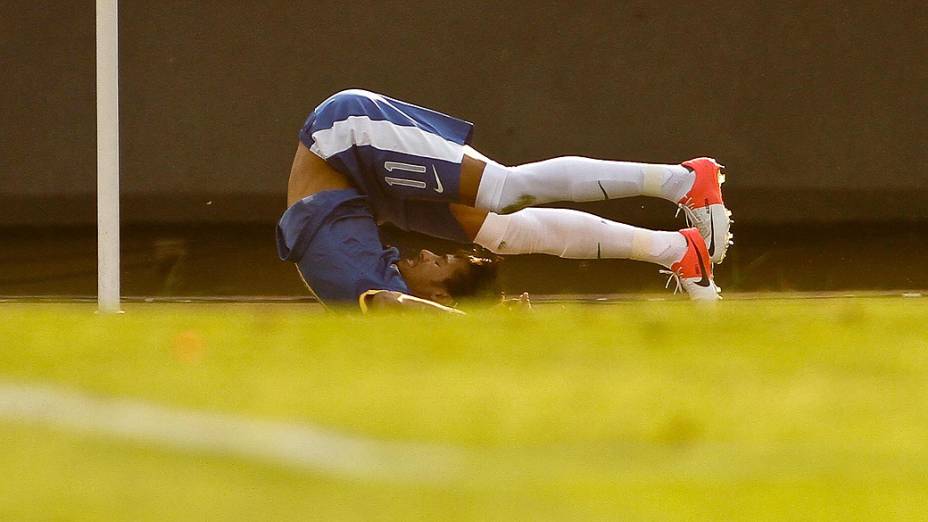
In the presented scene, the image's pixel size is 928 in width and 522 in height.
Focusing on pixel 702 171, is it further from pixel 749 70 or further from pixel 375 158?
pixel 749 70

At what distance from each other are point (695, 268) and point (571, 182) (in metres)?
0.31

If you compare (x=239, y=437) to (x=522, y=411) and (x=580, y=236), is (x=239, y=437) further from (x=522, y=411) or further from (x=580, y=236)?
(x=580, y=236)

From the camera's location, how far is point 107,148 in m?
2.43

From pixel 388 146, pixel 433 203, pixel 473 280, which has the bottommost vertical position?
pixel 473 280

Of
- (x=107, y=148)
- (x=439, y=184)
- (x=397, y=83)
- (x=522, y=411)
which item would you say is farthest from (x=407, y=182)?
(x=397, y=83)

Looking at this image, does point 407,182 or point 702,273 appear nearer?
point 407,182

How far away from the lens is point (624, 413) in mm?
627

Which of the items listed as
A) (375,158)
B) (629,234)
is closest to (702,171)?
(629,234)

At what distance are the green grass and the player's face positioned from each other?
1031 millimetres

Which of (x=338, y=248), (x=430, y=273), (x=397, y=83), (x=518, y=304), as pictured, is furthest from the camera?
(x=397, y=83)

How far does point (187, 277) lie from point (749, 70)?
1779 millimetres

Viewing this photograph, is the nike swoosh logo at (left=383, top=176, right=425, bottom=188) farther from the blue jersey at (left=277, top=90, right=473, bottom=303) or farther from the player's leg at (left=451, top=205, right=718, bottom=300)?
the player's leg at (left=451, top=205, right=718, bottom=300)

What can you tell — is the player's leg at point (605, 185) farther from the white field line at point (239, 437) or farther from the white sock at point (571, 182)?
the white field line at point (239, 437)

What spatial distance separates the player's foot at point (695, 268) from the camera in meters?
2.20
